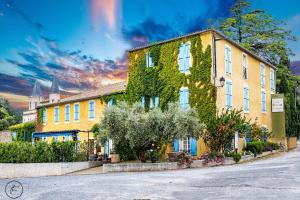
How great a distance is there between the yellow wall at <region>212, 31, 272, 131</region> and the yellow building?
943 centimetres

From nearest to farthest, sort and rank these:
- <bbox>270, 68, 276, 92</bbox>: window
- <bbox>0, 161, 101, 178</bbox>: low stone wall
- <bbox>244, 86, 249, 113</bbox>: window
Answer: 1. <bbox>0, 161, 101, 178</bbox>: low stone wall
2. <bbox>244, 86, 249, 113</bbox>: window
3. <bbox>270, 68, 276, 92</bbox>: window

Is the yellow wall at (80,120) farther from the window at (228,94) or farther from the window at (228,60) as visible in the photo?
the window at (228,60)

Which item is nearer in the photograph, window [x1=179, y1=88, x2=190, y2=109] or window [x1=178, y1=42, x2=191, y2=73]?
window [x1=179, y1=88, x2=190, y2=109]

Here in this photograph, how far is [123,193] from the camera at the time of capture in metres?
14.3

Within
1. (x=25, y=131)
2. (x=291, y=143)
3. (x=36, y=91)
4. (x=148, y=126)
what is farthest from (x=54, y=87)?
(x=148, y=126)

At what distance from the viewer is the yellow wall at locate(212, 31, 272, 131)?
102 feet

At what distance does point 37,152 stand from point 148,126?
8.31 metres

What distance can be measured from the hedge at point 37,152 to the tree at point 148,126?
3819 mm

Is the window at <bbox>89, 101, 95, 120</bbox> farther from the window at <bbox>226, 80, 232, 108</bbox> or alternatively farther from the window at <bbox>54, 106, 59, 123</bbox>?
the window at <bbox>226, 80, 232, 108</bbox>

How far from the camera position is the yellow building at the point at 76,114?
38781 millimetres

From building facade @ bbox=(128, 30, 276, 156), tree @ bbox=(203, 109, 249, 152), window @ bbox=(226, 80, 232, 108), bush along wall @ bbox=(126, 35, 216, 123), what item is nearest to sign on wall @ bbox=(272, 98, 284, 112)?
building facade @ bbox=(128, 30, 276, 156)

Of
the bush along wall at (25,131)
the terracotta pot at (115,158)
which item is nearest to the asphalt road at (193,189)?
the terracotta pot at (115,158)

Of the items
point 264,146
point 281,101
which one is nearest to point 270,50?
point 281,101

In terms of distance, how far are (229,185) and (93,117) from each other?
2594cm
